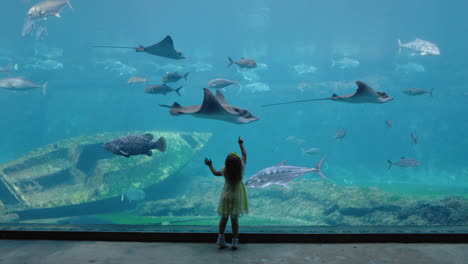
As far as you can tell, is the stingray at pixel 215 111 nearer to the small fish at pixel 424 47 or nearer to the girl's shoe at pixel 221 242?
the girl's shoe at pixel 221 242

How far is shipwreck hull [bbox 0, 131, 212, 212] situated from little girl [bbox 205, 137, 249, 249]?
877 centimetres

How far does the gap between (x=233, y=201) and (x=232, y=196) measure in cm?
4

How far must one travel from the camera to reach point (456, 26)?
34688 millimetres

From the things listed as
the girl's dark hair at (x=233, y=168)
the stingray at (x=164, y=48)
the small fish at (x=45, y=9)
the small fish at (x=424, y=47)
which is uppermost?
the small fish at (x=424, y=47)

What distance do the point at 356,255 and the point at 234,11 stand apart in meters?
37.6

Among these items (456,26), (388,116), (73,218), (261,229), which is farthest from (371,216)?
(456,26)

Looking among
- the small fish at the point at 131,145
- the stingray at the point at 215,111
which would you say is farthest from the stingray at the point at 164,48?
the stingray at the point at 215,111

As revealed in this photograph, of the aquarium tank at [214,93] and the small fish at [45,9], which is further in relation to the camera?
the aquarium tank at [214,93]

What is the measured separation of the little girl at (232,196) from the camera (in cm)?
226

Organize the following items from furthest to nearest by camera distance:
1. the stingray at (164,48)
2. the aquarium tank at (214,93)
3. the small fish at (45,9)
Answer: the aquarium tank at (214,93)
the small fish at (45,9)
the stingray at (164,48)

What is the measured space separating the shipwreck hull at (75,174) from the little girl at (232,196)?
8.77m

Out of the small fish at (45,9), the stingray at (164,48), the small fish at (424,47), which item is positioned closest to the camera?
the stingray at (164,48)

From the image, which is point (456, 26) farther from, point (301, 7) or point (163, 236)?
point (163, 236)

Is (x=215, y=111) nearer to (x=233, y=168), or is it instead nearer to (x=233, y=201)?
(x=233, y=168)
